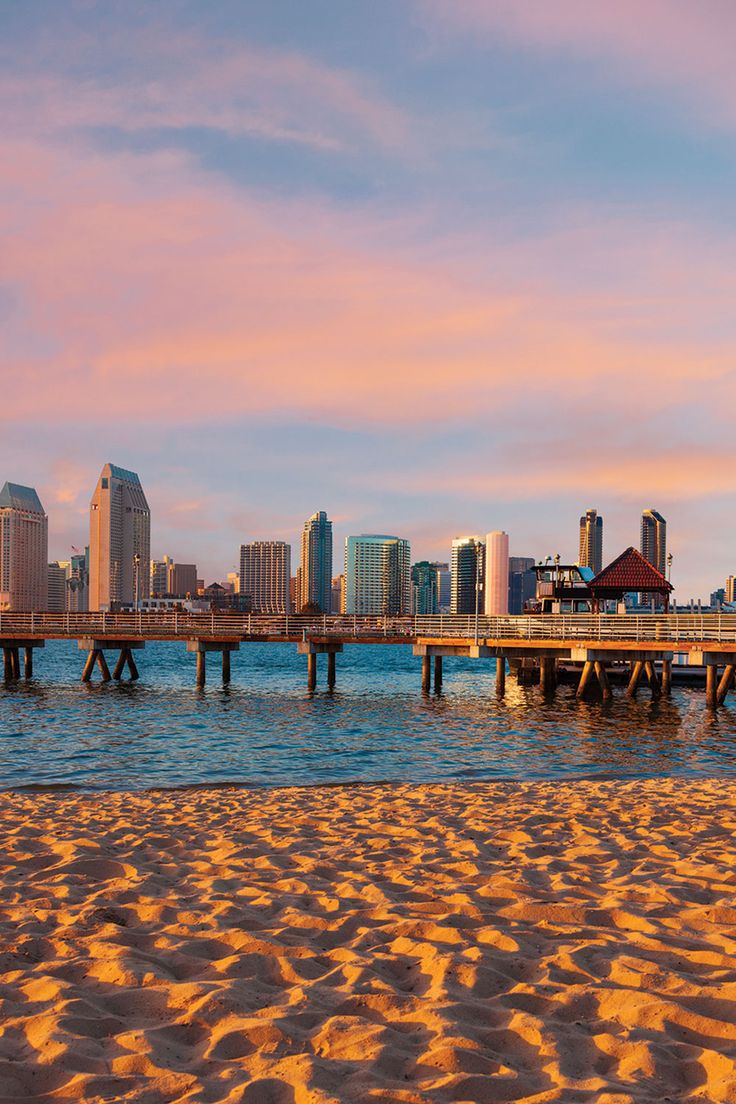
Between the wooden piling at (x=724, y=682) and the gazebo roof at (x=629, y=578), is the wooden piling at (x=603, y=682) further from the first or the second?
the gazebo roof at (x=629, y=578)

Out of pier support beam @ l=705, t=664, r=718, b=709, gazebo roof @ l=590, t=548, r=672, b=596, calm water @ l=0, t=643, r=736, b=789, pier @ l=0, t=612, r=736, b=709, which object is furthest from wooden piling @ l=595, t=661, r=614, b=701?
gazebo roof @ l=590, t=548, r=672, b=596

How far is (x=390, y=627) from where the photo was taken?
5050 cm

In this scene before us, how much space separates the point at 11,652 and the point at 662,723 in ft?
122

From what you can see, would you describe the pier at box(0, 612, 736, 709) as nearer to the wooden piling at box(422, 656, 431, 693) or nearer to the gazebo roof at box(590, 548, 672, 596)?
the wooden piling at box(422, 656, 431, 693)

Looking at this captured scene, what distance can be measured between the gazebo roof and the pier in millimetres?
4960

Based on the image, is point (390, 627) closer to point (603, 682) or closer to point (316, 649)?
point (316, 649)

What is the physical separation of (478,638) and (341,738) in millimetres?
15780

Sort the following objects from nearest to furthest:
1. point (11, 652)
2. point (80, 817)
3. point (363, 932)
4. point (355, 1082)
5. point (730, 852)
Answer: point (355, 1082) → point (363, 932) → point (730, 852) → point (80, 817) → point (11, 652)

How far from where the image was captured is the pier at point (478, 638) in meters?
36.2

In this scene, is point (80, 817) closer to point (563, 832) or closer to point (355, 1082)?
point (563, 832)

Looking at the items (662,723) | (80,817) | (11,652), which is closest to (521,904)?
(80,817)

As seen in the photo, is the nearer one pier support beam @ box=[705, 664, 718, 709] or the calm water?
the calm water

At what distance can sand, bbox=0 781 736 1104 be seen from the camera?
4547 mm

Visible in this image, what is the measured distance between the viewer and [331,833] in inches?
429
